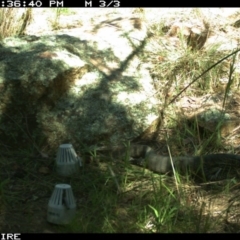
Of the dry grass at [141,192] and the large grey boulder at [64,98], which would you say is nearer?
the dry grass at [141,192]

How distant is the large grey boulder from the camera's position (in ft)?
11.2

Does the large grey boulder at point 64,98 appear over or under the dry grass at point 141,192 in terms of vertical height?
over

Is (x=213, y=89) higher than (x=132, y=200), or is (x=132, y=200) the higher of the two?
(x=213, y=89)

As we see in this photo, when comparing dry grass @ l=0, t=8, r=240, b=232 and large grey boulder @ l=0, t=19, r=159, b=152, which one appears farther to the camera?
large grey boulder @ l=0, t=19, r=159, b=152

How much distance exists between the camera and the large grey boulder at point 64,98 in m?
3.43

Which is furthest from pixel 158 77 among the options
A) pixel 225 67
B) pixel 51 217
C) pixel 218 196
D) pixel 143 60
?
pixel 51 217

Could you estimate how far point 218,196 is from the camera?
2896mm

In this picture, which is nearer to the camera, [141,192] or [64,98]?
[141,192]

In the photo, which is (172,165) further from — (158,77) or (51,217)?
(158,77)

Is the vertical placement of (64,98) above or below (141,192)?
above

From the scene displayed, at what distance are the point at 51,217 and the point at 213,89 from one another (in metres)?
1.80

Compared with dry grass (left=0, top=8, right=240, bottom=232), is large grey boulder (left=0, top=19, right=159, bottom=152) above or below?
above

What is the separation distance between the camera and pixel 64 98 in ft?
11.7
